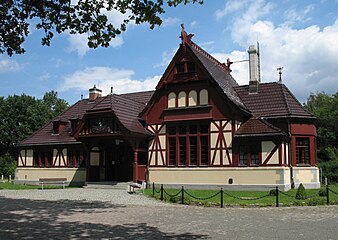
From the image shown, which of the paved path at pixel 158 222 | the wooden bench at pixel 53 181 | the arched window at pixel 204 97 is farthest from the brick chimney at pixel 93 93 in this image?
the paved path at pixel 158 222

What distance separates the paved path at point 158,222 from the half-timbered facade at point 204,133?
26.8ft

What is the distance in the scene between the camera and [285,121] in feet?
82.9

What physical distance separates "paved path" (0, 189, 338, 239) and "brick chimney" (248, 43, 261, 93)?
526 inches

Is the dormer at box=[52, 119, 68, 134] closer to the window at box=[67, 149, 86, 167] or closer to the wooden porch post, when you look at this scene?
the window at box=[67, 149, 86, 167]

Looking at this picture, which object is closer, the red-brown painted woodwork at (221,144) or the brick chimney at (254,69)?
the red-brown painted woodwork at (221,144)

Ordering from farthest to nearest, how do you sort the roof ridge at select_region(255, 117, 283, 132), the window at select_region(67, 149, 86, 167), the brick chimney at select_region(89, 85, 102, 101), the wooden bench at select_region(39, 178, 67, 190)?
1. the brick chimney at select_region(89, 85, 102, 101)
2. the window at select_region(67, 149, 86, 167)
3. the wooden bench at select_region(39, 178, 67, 190)
4. the roof ridge at select_region(255, 117, 283, 132)

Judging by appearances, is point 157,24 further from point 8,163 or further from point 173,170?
point 8,163

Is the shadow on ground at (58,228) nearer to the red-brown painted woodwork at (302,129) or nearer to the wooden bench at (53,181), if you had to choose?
the wooden bench at (53,181)

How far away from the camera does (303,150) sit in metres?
25.8

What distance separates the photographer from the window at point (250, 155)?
24.5 meters

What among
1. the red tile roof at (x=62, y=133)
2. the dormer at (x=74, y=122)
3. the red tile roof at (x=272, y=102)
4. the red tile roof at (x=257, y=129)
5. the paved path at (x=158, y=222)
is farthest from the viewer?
the red tile roof at (x=62, y=133)

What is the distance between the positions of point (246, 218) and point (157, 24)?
Answer: 7.34 metres

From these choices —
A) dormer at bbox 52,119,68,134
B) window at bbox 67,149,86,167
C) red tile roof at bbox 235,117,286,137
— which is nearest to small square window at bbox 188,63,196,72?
red tile roof at bbox 235,117,286,137

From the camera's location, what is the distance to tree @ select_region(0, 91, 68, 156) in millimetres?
56500
